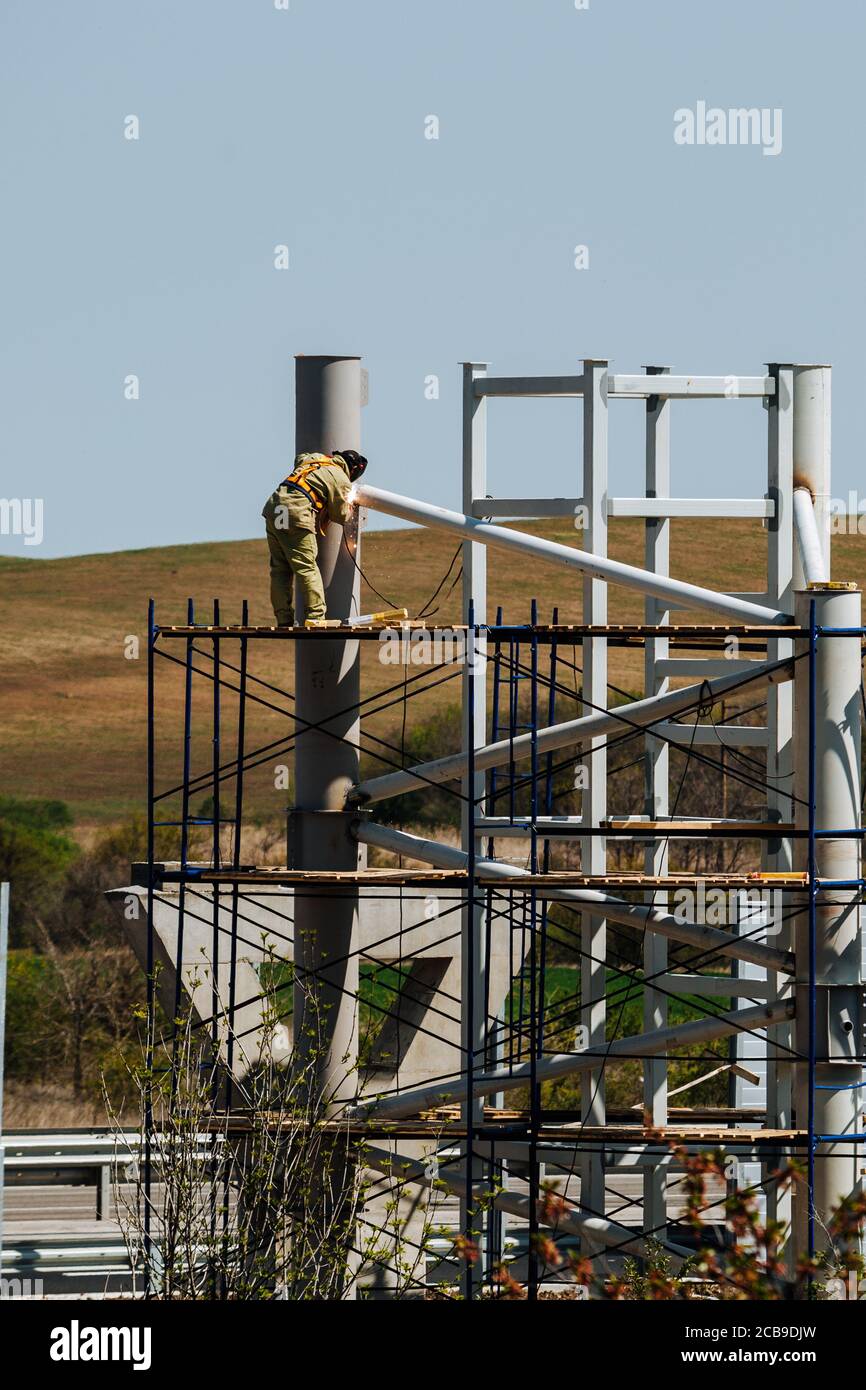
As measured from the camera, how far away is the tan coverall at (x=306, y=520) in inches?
802

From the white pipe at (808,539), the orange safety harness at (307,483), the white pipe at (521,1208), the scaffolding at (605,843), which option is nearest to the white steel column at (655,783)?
the scaffolding at (605,843)

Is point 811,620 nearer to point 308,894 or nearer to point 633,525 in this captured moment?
point 308,894

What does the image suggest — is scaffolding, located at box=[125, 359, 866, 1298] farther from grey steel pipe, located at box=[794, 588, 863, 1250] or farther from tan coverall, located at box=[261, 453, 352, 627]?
tan coverall, located at box=[261, 453, 352, 627]

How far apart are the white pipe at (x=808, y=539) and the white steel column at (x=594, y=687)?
1.75 m

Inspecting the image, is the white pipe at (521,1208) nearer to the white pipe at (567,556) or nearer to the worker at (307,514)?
the worker at (307,514)

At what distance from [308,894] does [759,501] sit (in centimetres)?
548

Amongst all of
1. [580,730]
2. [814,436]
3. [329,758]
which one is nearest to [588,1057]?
[580,730]

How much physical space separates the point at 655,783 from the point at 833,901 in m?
2.73

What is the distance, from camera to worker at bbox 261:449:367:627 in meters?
20.4

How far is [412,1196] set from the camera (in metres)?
22.9

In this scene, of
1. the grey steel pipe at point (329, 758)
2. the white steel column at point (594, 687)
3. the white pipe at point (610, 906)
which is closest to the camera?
the white pipe at point (610, 906)

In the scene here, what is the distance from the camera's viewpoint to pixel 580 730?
2017cm

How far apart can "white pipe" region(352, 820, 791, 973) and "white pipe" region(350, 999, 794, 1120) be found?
0.47m
